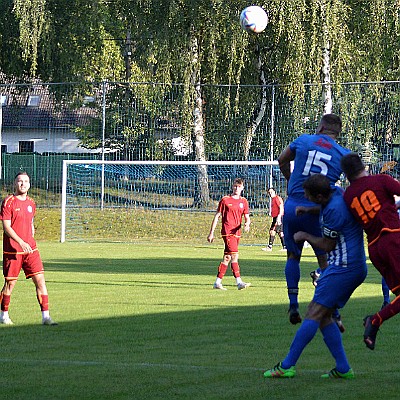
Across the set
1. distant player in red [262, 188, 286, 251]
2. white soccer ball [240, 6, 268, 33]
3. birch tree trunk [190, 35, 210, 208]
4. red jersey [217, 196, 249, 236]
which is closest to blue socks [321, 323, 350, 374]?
red jersey [217, 196, 249, 236]

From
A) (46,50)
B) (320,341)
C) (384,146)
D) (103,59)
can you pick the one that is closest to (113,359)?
(320,341)

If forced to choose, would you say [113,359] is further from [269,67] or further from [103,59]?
[103,59]

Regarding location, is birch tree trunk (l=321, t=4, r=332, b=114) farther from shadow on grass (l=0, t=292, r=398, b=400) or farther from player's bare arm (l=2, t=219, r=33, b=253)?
player's bare arm (l=2, t=219, r=33, b=253)

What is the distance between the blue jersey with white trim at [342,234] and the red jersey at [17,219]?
5730 millimetres

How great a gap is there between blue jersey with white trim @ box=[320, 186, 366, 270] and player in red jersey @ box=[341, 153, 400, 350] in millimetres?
102

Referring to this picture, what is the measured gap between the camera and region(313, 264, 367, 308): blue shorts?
846 cm

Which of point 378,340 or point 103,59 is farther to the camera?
point 103,59

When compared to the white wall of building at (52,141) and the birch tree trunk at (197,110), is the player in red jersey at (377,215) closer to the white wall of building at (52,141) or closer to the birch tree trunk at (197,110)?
the birch tree trunk at (197,110)

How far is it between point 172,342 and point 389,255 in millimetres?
3478

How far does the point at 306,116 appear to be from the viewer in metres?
34.1

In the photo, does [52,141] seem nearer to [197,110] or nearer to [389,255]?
[197,110]

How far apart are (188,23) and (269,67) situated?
346 cm

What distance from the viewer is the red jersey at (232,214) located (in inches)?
725

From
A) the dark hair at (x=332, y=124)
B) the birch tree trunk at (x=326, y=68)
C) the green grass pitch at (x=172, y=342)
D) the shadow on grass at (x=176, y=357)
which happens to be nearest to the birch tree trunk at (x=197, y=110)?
the birch tree trunk at (x=326, y=68)
